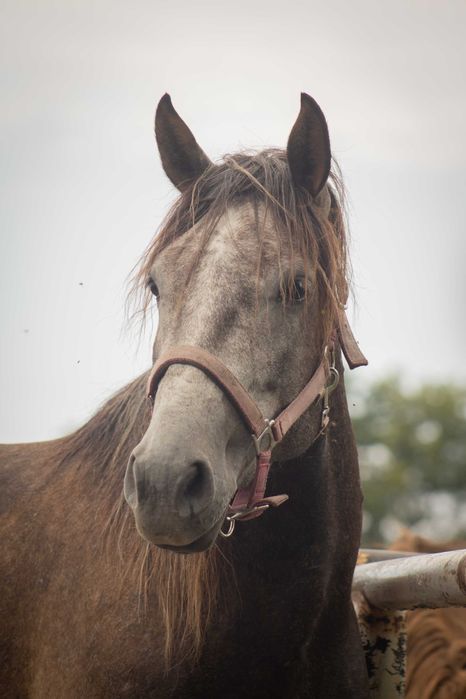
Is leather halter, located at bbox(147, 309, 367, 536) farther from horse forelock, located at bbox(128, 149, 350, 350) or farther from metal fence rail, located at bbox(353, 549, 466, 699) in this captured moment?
metal fence rail, located at bbox(353, 549, 466, 699)

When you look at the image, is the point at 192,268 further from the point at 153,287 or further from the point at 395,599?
the point at 395,599

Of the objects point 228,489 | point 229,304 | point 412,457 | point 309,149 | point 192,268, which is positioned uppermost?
point 309,149

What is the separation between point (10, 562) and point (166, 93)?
226 centimetres

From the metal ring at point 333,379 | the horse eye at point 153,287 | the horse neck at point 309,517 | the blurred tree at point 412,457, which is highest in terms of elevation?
the horse eye at point 153,287

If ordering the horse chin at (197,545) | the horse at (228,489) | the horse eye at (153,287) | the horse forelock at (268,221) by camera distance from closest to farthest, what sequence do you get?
the horse chin at (197,545) → the horse at (228,489) → the horse forelock at (268,221) → the horse eye at (153,287)

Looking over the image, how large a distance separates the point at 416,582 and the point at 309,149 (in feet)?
6.67

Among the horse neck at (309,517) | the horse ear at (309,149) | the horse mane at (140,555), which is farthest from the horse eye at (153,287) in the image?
the horse neck at (309,517)

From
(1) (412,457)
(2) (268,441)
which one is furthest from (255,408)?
(1) (412,457)

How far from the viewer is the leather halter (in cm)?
293

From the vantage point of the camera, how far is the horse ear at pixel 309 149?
3.42 metres

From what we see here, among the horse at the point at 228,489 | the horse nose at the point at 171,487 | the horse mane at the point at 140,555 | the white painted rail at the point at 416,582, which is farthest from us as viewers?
the white painted rail at the point at 416,582

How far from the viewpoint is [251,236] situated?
130 inches

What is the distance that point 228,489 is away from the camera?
112 inches

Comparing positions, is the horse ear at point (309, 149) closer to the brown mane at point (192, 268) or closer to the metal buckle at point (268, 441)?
the brown mane at point (192, 268)
